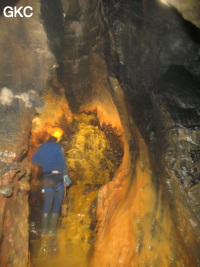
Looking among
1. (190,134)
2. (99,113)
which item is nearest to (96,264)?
(190,134)

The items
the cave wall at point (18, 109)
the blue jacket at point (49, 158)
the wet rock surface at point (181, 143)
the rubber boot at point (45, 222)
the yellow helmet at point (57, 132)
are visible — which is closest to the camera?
the wet rock surface at point (181, 143)

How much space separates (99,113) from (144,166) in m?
2.61

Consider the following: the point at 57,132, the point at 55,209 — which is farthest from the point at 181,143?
the point at 57,132

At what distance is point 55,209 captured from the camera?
460 cm

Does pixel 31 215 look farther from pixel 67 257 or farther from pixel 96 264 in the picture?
pixel 96 264

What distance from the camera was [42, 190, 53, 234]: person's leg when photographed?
14.6ft

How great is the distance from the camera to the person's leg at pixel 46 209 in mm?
4457

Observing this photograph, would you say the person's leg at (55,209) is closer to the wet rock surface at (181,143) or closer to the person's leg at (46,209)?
the person's leg at (46,209)

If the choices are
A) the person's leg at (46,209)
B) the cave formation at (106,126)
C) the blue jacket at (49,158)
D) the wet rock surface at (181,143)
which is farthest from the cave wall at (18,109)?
the wet rock surface at (181,143)
